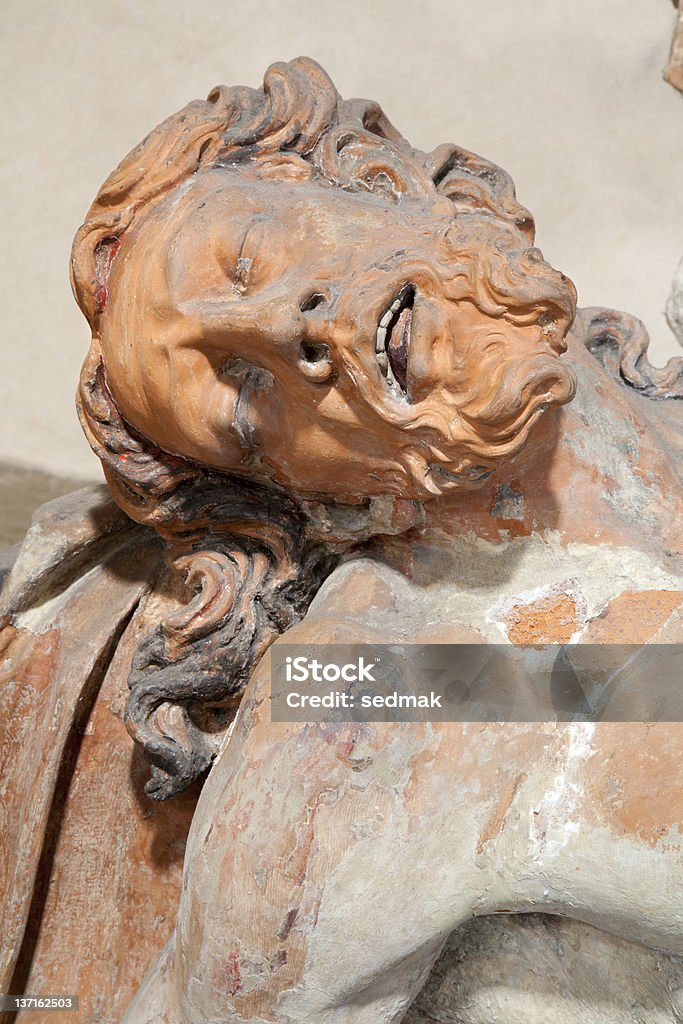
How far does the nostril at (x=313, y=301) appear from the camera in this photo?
54.3 inches

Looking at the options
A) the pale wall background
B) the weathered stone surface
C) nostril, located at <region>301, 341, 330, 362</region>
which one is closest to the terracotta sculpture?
nostril, located at <region>301, 341, 330, 362</region>

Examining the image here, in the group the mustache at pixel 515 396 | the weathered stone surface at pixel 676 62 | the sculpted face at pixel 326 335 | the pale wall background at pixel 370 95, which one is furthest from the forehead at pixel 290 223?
the weathered stone surface at pixel 676 62

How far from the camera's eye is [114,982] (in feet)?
6.03

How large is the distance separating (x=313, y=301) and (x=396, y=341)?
106mm

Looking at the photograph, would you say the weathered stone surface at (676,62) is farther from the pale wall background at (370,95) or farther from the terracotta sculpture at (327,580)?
the terracotta sculpture at (327,580)

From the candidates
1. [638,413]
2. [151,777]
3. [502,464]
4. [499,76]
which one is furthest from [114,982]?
[499,76]

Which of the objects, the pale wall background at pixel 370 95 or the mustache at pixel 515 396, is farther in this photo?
the pale wall background at pixel 370 95

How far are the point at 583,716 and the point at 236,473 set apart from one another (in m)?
0.55

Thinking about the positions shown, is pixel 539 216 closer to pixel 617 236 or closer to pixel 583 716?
pixel 617 236

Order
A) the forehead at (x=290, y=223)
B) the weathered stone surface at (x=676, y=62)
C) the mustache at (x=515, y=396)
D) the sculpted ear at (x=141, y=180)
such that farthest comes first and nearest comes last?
the weathered stone surface at (x=676, y=62) < the sculpted ear at (x=141, y=180) < the forehead at (x=290, y=223) < the mustache at (x=515, y=396)

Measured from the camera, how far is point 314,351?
140 cm

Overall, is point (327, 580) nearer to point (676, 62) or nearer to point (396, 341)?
point (396, 341)

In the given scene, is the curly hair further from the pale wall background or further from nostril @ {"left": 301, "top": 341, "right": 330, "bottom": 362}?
the pale wall background

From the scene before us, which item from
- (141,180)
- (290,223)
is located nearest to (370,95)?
(141,180)
